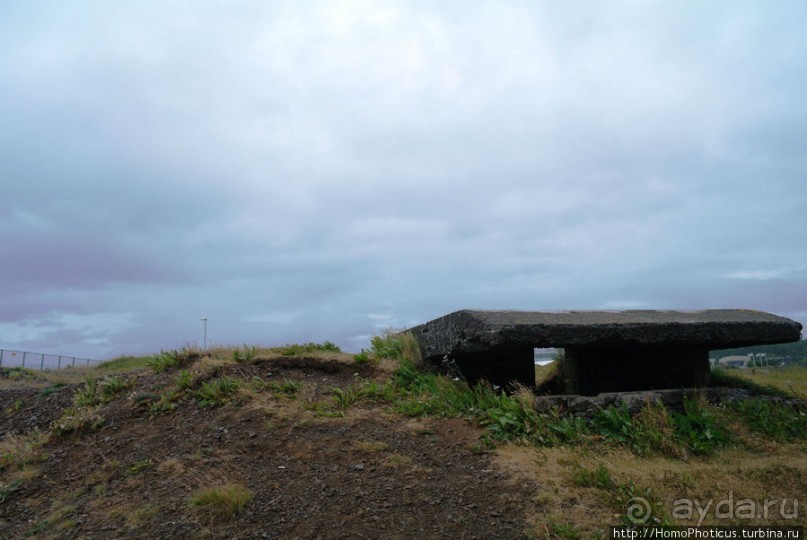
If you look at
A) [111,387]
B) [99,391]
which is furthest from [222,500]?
[99,391]

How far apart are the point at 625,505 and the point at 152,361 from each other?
8.18m

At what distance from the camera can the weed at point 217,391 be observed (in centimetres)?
831

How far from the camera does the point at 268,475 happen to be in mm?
6184

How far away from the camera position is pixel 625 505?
5.13 metres

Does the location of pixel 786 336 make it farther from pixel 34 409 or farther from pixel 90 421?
pixel 34 409

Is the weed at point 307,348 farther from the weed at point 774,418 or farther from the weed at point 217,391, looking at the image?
the weed at point 774,418

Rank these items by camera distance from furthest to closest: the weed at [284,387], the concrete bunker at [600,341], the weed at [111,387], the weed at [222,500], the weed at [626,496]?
the weed at [111,387]
the weed at [284,387]
the concrete bunker at [600,341]
the weed at [222,500]
the weed at [626,496]

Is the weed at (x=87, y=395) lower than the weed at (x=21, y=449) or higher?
higher

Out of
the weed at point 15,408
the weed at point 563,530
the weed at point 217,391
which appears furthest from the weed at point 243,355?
the weed at point 563,530

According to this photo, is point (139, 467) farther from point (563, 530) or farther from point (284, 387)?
point (563, 530)

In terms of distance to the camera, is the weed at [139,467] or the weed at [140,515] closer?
the weed at [140,515]

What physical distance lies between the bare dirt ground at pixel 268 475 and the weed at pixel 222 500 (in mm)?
58

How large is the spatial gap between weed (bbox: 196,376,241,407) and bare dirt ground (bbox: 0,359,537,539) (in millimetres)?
108

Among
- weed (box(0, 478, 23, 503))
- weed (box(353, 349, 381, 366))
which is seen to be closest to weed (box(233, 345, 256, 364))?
weed (box(353, 349, 381, 366))
